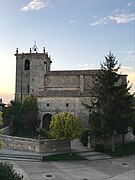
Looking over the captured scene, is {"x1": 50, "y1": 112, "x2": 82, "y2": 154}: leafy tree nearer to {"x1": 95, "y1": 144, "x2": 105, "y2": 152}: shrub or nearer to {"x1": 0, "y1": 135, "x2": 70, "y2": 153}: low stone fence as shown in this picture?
{"x1": 0, "y1": 135, "x2": 70, "y2": 153}: low stone fence

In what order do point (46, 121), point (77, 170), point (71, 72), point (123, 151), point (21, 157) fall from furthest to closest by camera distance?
point (71, 72)
point (46, 121)
point (123, 151)
point (21, 157)
point (77, 170)

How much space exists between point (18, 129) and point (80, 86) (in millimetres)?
12815

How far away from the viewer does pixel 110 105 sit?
27250 mm

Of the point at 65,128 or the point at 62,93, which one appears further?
the point at 62,93

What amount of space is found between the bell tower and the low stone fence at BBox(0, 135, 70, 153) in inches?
760

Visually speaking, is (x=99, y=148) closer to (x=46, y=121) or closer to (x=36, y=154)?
(x=36, y=154)

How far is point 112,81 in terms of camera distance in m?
28.0

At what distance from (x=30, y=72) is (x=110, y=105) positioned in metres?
22.2

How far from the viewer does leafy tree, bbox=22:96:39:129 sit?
3731 centimetres

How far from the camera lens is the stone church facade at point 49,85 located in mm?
40000

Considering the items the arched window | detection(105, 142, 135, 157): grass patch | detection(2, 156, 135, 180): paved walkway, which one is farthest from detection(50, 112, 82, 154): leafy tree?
the arched window

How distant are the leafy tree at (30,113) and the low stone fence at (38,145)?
1053cm

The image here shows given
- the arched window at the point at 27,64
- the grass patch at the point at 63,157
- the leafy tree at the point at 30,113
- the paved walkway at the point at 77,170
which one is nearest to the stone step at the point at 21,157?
the grass patch at the point at 63,157

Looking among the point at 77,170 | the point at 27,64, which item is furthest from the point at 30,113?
the point at 77,170
